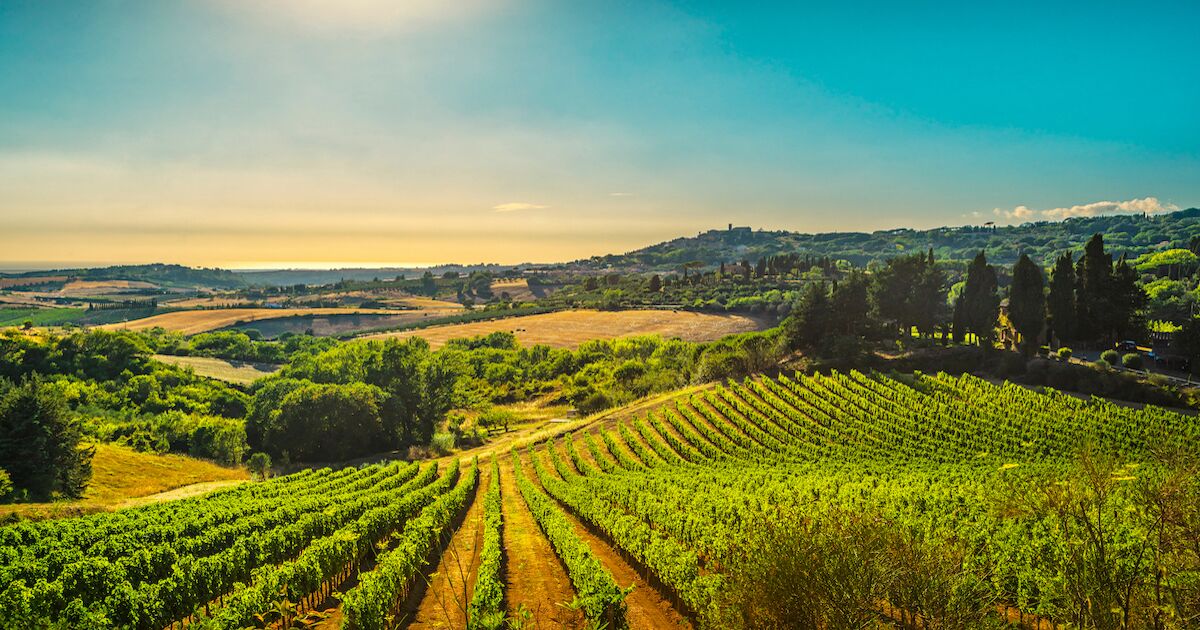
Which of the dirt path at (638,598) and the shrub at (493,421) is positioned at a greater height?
the dirt path at (638,598)

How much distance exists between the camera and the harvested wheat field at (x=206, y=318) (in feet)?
530

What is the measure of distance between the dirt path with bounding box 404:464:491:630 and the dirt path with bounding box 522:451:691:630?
5145mm

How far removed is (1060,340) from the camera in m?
73.1

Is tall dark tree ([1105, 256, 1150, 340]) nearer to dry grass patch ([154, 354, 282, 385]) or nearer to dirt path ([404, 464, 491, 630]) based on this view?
dirt path ([404, 464, 491, 630])

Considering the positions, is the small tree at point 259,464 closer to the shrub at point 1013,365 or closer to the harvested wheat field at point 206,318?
the shrub at point 1013,365

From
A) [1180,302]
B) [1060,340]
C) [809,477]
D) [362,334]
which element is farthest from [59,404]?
[1180,302]

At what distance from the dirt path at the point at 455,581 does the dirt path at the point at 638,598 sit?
514 cm

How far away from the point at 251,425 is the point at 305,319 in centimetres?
13042

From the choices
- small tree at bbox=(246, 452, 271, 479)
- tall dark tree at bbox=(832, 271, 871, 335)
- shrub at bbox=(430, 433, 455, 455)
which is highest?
tall dark tree at bbox=(832, 271, 871, 335)

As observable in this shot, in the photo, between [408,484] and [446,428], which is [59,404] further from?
[446,428]

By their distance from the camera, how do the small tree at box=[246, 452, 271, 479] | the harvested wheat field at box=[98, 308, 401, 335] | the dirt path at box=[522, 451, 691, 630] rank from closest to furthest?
the dirt path at box=[522, 451, 691, 630] < the small tree at box=[246, 452, 271, 479] < the harvested wheat field at box=[98, 308, 401, 335]

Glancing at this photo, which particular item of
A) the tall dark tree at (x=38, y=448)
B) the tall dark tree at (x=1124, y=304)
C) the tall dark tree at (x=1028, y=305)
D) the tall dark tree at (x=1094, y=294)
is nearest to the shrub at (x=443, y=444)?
the tall dark tree at (x=38, y=448)

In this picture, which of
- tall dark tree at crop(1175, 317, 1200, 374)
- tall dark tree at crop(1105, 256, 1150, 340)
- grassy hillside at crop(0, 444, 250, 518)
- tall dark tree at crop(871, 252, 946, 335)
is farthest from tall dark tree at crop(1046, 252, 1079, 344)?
grassy hillside at crop(0, 444, 250, 518)

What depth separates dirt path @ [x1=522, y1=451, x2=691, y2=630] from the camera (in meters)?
19.2
